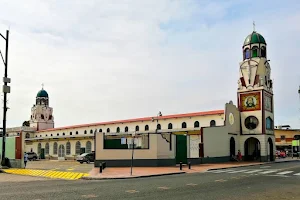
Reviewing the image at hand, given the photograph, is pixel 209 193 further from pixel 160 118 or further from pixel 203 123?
pixel 160 118

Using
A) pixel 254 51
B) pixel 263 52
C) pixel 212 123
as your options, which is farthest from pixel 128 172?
pixel 263 52

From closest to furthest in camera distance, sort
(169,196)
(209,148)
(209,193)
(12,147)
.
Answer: (169,196)
(209,193)
(12,147)
(209,148)

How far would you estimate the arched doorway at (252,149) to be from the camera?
49.3m

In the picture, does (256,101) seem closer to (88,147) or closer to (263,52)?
(263,52)

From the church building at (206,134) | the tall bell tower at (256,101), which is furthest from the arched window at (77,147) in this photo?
the tall bell tower at (256,101)

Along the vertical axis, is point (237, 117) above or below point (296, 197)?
above

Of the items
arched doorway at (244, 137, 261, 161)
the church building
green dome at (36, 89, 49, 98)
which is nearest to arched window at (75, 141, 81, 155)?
the church building

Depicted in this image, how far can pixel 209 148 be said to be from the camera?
42.1 metres

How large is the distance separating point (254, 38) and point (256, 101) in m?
9.30

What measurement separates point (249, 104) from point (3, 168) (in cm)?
3359

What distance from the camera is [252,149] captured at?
167 feet

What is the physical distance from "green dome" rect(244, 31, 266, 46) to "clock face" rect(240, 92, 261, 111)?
7705 millimetres

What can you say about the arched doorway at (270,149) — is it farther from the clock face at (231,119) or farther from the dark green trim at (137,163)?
the dark green trim at (137,163)

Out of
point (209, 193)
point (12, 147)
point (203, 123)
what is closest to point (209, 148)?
point (203, 123)
